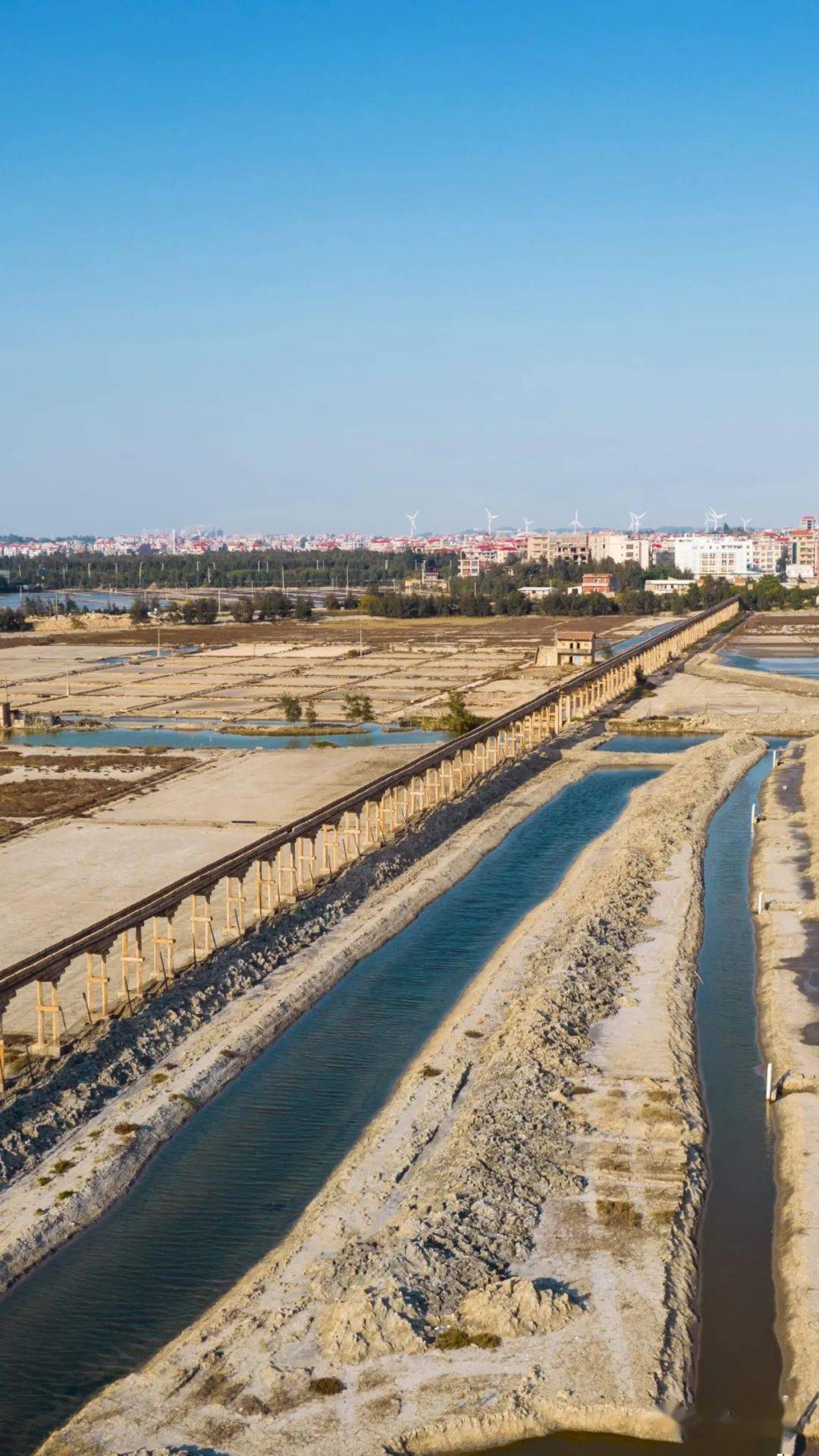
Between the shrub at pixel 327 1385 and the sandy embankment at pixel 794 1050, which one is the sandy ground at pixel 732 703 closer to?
the sandy embankment at pixel 794 1050

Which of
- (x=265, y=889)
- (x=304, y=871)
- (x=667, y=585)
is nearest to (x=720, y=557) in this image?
(x=667, y=585)

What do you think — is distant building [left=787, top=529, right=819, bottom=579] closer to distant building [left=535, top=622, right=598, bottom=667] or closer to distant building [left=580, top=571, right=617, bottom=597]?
distant building [left=580, top=571, right=617, bottom=597]

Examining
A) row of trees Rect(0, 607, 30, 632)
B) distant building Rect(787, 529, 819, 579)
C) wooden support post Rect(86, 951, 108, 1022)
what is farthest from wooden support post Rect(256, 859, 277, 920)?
distant building Rect(787, 529, 819, 579)

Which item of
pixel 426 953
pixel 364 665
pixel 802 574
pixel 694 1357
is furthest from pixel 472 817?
pixel 802 574

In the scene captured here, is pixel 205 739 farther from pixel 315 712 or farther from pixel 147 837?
pixel 147 837

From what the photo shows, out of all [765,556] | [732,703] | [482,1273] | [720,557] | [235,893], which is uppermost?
[765,556]

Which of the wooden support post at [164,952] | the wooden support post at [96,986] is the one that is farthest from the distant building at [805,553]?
the wooden support post at [96,986]
